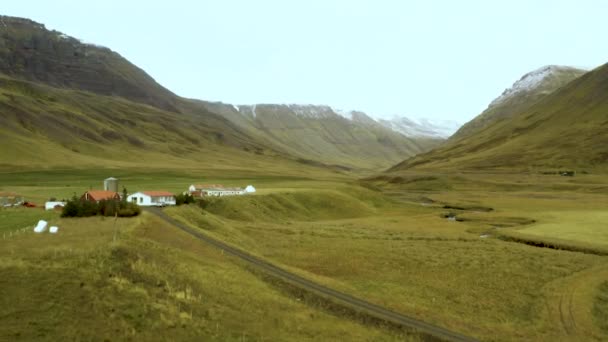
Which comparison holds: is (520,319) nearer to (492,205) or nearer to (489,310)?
(489,310)

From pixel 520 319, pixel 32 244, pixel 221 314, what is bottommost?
pixel 520 319

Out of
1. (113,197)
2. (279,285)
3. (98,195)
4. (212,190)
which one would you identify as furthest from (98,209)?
(212,190)

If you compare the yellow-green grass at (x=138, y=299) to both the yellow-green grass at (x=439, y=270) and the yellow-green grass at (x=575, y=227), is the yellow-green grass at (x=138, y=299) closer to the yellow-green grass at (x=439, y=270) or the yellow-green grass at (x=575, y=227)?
the yellow-green grass at (x=439, y=270)

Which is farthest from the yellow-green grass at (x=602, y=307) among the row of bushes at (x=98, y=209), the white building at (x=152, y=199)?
the white building at (x=152, y=199)

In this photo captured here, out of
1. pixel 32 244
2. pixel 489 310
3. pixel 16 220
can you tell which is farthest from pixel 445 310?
pixel 16 220

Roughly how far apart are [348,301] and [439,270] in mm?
17372

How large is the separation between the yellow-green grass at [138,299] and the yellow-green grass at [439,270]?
27.4 ft

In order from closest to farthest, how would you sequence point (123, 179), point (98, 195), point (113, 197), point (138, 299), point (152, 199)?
point (138, 299) < point (113, 197) < point (98, 195) < point (152, 199) < point (123, 179)

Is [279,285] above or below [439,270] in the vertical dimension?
above

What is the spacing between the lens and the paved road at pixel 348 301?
31656 millimetres

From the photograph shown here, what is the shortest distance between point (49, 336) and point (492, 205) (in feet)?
402

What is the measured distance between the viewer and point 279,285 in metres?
37.7

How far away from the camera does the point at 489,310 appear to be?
38.2 meters

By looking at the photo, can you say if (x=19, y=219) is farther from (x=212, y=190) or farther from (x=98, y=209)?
(x=212, y=190)
